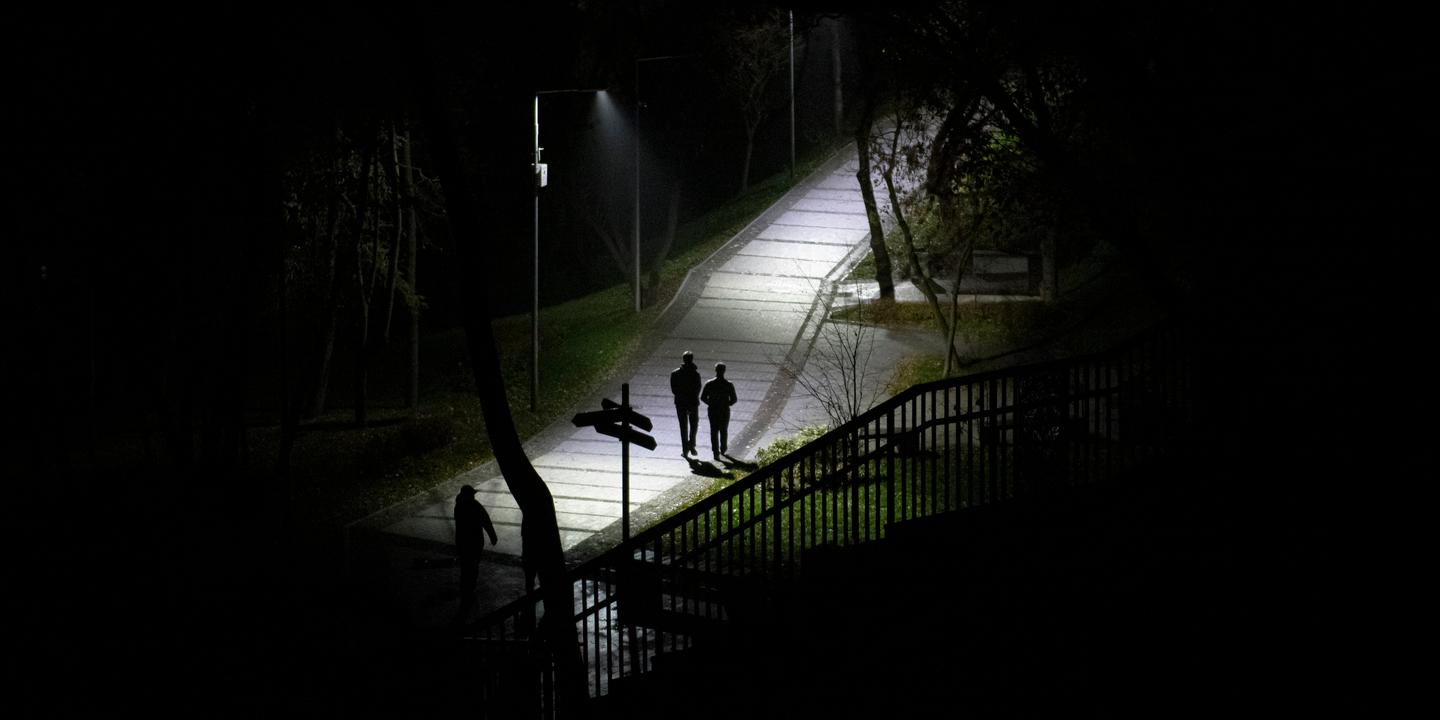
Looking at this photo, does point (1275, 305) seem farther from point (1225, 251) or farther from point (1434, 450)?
point (1434, 450)

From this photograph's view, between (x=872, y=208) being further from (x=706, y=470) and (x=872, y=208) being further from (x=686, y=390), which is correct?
(x=706, y=470)

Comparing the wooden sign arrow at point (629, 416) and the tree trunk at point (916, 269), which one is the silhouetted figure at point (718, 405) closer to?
the tree trunk at point (916, 269)

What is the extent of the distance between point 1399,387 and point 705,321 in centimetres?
2036

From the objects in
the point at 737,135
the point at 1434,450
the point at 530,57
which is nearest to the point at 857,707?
the point at 1434,450

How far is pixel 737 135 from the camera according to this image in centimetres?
4938

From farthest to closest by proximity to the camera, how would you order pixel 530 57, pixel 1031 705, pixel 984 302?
pixel 530 57 → pixel 984 302 → pixel 1031 705

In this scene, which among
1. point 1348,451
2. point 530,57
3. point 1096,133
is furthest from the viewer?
point 530,57

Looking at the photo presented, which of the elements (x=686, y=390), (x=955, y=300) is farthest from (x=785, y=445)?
(x=955, y=300)

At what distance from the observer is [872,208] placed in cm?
2633

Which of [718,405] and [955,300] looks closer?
[718,405]

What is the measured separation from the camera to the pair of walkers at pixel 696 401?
61.5 ft

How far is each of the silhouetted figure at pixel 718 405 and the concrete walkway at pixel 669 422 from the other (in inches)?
13.3

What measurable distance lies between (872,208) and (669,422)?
7.28m

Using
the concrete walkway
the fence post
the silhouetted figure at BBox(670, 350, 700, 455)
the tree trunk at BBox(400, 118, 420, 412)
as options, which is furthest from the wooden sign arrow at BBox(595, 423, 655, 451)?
the tree trunk at BBox(400, 118, 420, 412)
